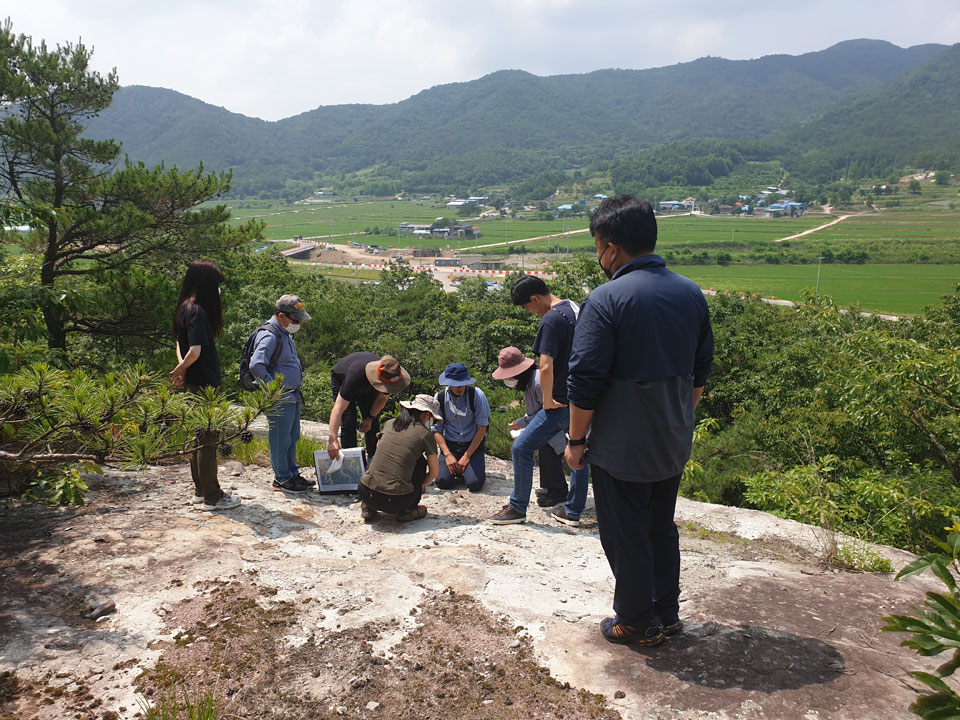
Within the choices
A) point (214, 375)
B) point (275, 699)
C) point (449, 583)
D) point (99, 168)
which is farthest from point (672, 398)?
point (99, 168)

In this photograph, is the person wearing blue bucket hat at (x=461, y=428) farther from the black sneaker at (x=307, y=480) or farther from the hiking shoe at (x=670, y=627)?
the hiking shoe at (x=670, y=627)

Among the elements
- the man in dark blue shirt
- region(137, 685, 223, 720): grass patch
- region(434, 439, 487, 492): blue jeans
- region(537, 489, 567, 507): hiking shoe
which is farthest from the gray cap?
region(137, 685, 223, 720): grass patch

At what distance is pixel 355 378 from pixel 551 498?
1820 mm

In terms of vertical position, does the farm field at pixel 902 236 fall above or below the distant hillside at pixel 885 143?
below

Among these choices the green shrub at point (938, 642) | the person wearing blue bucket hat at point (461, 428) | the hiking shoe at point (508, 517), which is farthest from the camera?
the person wearing blue bucket hat at point (461, 428)

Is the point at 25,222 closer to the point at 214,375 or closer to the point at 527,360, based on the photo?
the point at 214,375

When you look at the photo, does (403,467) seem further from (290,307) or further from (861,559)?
(861,559)

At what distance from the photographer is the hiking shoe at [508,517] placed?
4625 millimetres

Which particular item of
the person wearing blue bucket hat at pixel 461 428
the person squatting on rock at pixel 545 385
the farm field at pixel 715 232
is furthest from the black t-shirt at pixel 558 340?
the farm field at pixel 715 232

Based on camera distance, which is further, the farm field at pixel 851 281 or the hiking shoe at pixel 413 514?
the farm field at pixel 851 281

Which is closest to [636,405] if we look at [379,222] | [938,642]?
[938,642]

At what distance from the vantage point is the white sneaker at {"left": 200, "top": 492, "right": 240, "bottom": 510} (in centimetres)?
454

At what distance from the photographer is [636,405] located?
2684 mm

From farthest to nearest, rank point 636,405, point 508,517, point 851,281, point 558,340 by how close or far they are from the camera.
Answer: point 851,281
point 508,517
point 558,340
point 636,405
